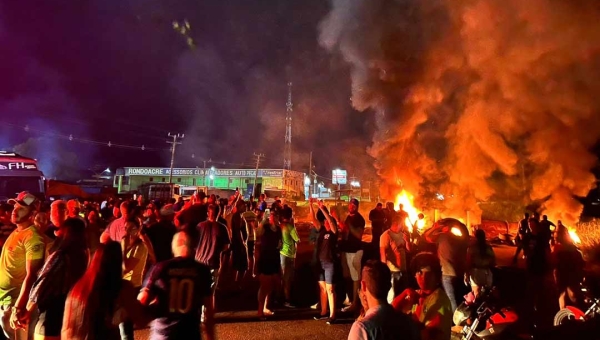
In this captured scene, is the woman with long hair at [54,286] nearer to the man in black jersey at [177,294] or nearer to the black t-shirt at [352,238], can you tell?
the man in black jersey at [177,294]

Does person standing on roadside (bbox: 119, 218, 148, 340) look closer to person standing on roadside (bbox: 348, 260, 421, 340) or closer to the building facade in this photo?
person standing on roadside (bbox: 348, 260, 421, 340)

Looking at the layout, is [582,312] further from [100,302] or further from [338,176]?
[338,176]

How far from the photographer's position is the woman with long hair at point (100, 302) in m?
3.08

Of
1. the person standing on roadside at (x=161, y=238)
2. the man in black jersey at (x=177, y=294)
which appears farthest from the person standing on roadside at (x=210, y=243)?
the man in black jersey at (x=177, y=294)

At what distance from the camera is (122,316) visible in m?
3.43

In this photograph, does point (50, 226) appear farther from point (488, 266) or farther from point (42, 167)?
point (42, 167)

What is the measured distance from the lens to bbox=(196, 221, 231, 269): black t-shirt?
19.4 feet

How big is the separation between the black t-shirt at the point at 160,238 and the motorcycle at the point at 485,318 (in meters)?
4.00

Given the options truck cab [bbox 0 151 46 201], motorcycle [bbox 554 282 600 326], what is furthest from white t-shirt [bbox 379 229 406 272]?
truck cab [bbox 0 151 46 201]

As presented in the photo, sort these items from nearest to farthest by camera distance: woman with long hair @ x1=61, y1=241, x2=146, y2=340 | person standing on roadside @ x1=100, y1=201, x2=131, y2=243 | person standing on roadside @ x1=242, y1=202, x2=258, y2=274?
woman with long hair @ x1=61, y1=241, x2=146, y2=340 → person standing on roadside @ x1=100, y1=201, x2=131, y2=243 → person standing on roadside @ x1=242, y1=202, x2=258, y2=274

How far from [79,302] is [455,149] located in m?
20.3

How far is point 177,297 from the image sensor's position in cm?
321

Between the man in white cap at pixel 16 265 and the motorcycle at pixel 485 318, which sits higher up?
the man in white cap at pixel 16 265

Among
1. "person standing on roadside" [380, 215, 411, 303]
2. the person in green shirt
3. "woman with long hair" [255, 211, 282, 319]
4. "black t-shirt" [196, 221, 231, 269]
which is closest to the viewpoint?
"black t-shirt" [196, 221, 231, 269]
